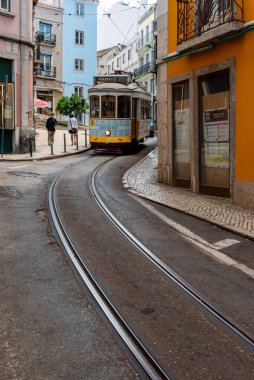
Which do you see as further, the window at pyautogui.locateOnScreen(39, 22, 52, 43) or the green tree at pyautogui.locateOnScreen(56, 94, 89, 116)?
the window at pyautogui.locateOnScreen(39, 22, 52, 43)

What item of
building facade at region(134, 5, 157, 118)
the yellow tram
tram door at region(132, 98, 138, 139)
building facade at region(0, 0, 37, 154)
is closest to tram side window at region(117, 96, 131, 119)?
the yellow tram

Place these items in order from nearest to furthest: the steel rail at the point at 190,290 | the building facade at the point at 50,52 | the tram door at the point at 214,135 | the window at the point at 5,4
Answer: the steel rail at the point at 190,290 → the tram door at the point at 214,135 → the window at the point at 5,4 → the building facade at the point at 50,52

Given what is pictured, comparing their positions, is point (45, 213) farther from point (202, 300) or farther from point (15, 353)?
point (15, 353)

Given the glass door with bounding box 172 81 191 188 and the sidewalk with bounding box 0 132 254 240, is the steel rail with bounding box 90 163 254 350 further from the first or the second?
the glass door with bounding box 172 81 191 188

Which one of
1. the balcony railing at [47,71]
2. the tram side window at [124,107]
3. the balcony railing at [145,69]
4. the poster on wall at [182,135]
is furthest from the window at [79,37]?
the poster on wall at [182,135]

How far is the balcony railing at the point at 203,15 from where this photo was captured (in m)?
10.2

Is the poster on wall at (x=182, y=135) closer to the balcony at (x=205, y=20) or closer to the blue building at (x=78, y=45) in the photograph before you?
the balcony at (x=205, y=20)

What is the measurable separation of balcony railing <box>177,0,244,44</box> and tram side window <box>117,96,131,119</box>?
9.54 meters

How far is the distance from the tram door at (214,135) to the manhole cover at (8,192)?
4357 millimetres

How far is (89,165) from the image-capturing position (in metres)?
17.9

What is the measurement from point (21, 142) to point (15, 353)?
18.1m

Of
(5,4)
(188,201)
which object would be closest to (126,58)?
(5,4)

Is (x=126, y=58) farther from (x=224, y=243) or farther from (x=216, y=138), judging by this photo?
(x=224, y=243)

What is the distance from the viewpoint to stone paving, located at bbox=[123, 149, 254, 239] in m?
8.48
